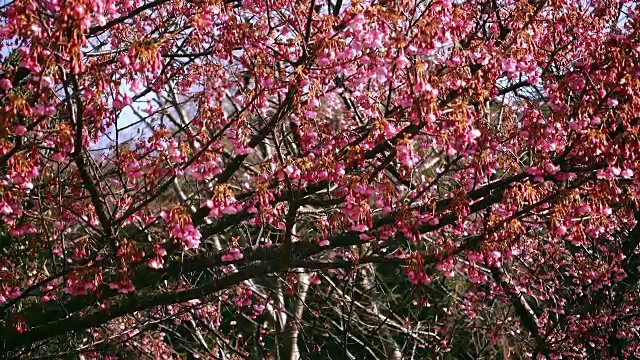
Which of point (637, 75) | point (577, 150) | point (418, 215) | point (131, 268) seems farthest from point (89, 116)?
point (637, 75)

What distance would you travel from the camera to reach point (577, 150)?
5125 millimetres

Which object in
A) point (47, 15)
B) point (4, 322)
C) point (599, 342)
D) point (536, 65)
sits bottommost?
point (599, 342)

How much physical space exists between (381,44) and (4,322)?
379 centimetres

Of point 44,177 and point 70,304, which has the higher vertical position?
point 44,177

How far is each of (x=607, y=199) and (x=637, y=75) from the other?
87 cm

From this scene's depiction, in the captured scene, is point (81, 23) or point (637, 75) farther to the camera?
point (637, 75)

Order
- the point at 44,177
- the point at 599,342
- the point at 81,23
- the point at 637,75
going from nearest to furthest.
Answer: the point at 81,23 < the point at 637,75 < the point at 44,177 < the point at 599,342

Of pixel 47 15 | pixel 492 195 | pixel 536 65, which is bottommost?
pixel 492 195

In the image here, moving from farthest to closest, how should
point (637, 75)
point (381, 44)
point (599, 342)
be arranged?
point (599, 342) → point (637, 75) → point (381, 44)

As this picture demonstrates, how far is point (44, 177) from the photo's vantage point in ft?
18.0

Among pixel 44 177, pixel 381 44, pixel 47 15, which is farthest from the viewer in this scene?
pixel 44 177

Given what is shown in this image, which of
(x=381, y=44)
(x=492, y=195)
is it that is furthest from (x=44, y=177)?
(x=492, y=195)

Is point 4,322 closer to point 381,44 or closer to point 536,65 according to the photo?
point 381,44

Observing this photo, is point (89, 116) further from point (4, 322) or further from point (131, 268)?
point (4, 322)
